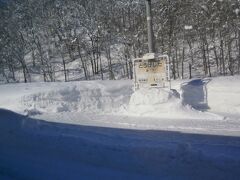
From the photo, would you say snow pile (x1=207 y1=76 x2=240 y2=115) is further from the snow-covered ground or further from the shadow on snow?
the shadow on snow

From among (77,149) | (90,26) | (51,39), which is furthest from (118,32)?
(77,149)

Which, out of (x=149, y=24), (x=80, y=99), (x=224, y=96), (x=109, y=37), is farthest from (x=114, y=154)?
(x=109, y=37)

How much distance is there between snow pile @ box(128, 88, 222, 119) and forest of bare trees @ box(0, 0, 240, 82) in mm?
25610

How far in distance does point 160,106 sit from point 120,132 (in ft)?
14.3

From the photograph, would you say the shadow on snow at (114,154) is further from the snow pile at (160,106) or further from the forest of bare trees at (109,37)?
the forest of bare trees at (109,37)

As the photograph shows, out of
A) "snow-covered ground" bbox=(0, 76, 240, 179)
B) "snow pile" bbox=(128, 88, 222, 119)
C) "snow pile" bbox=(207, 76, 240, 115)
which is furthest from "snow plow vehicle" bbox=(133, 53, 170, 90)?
"snow pile" bbox=(207, 76, 240, 115)

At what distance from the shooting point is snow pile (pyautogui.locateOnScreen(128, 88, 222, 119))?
1612cm

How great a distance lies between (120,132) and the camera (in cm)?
1291

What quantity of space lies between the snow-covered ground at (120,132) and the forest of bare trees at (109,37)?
80.1 feet

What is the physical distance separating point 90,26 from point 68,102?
111ft

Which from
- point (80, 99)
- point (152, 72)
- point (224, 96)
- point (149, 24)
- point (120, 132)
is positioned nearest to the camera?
point (120, 132)

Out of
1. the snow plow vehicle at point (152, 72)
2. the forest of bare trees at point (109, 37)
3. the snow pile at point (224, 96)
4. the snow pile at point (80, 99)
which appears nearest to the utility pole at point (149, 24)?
the snow plow vehicle at point (152, 72)

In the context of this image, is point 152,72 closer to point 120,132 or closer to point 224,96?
point 224,96

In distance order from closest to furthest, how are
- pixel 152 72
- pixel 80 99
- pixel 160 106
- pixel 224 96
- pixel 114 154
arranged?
pixel 114 154, pixel 160 106, pixel 224 96, pixel 152 72, pixel 80 99
